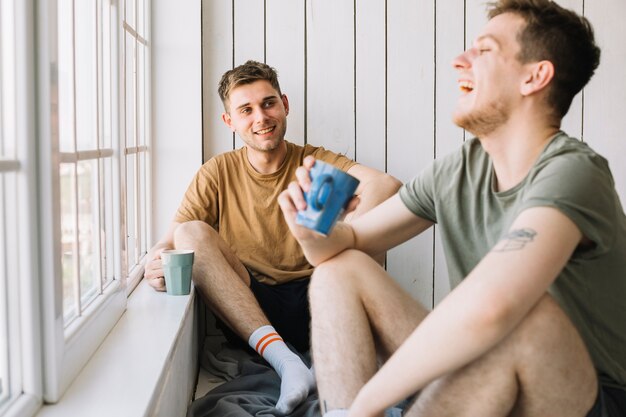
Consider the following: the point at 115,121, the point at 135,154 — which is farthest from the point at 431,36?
the point at 115,121

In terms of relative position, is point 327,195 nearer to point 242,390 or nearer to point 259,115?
point 242,390

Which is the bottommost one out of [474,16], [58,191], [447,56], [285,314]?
[285,314]

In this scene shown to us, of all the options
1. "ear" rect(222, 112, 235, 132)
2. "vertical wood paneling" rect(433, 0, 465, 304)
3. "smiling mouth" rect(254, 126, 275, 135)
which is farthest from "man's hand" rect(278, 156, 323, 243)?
"vertical wood paneling" rect(433, 0, 465, 304)

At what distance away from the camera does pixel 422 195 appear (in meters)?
1.58

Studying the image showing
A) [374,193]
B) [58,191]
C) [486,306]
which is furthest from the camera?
[374,193]

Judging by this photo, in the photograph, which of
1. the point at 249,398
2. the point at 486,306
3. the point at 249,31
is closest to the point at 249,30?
the point at 249,31

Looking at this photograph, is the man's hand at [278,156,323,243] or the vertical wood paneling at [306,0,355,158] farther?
the vertical wood paneling at [306,0,355,158]

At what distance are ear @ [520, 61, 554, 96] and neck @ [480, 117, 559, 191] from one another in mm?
64

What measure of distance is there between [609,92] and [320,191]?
1.85 meters

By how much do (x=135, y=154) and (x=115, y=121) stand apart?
0.54 metres

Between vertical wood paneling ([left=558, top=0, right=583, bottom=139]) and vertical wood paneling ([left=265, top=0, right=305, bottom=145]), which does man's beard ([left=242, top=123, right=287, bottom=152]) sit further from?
vertical wood paneling ([left=558, top=0, right=583, bottom=139])

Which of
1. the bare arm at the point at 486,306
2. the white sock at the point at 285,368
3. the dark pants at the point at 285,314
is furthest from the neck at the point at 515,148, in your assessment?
the dark pants at the point at 285,314

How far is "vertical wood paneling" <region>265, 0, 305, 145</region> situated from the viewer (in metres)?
2.63

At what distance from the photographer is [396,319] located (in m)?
1.47
